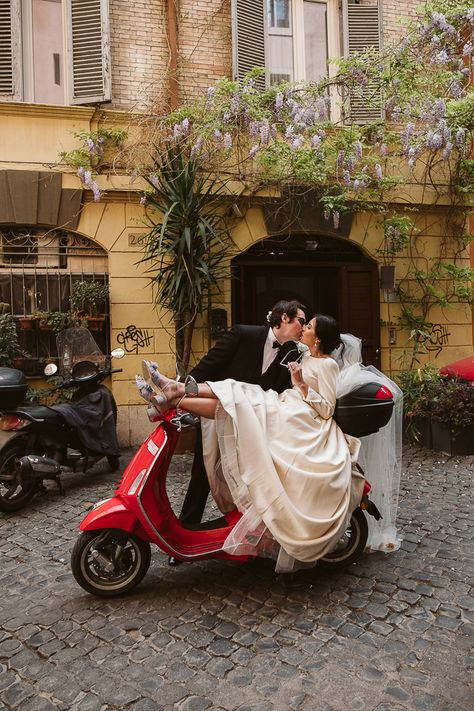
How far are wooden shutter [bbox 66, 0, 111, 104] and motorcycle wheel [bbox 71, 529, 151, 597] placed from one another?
7.03 metres

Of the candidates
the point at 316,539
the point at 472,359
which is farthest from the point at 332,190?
the point at 316,539

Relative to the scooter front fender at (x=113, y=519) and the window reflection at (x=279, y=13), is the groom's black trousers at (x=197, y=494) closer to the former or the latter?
the scooter front fender at (x=113, y=519)

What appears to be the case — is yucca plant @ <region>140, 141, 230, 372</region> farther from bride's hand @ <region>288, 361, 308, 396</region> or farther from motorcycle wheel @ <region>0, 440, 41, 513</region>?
bride's hand @ <region>288, 361, 308, 396</region>

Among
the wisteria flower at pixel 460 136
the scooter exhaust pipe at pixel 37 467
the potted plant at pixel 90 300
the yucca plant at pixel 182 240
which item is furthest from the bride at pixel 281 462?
the wisteria flower at pixel 460 136

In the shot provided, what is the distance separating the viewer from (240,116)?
27.5ft

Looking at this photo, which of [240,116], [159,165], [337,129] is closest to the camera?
[159,165]

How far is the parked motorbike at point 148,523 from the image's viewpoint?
11.0 ft

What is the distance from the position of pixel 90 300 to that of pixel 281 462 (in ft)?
18.0

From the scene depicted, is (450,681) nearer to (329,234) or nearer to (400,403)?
(400,403)

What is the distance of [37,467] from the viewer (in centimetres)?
509

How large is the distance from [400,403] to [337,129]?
20.8 ft

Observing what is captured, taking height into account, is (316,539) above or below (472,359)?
below

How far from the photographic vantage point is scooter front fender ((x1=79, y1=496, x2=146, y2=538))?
3.29 meters

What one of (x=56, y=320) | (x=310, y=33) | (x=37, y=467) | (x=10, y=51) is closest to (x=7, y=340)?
(x=56, y=320)
